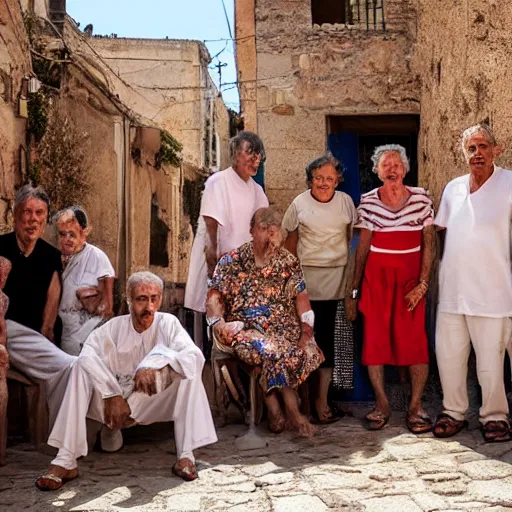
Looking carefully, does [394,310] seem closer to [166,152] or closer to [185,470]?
[185,470]

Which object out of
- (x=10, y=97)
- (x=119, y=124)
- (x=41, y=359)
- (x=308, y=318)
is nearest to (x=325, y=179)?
(x=308, y=318)

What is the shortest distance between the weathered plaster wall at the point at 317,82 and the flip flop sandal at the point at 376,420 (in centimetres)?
315

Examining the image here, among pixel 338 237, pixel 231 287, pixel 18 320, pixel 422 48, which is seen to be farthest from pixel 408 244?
pixel 422 48

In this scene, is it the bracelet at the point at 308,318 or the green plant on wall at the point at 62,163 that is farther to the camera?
the green plant on wall at the point at 62,163

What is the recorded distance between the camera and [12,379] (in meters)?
4.25

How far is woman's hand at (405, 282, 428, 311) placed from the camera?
14.7ft

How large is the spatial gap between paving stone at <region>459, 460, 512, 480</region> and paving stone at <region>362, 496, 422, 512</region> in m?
0.47

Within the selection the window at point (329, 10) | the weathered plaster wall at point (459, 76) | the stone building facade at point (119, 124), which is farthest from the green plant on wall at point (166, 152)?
the weathered plaster wall at point (459, 76)

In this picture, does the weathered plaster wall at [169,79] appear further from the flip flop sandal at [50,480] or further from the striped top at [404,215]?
the flip flop sandal at [50,480]

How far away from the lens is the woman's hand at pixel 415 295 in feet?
14.7

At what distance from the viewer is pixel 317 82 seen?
7.26 metres

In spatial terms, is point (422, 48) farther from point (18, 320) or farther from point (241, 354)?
point (18, 320)

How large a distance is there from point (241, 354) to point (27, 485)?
4.44 ft

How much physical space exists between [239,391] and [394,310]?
1061mm
